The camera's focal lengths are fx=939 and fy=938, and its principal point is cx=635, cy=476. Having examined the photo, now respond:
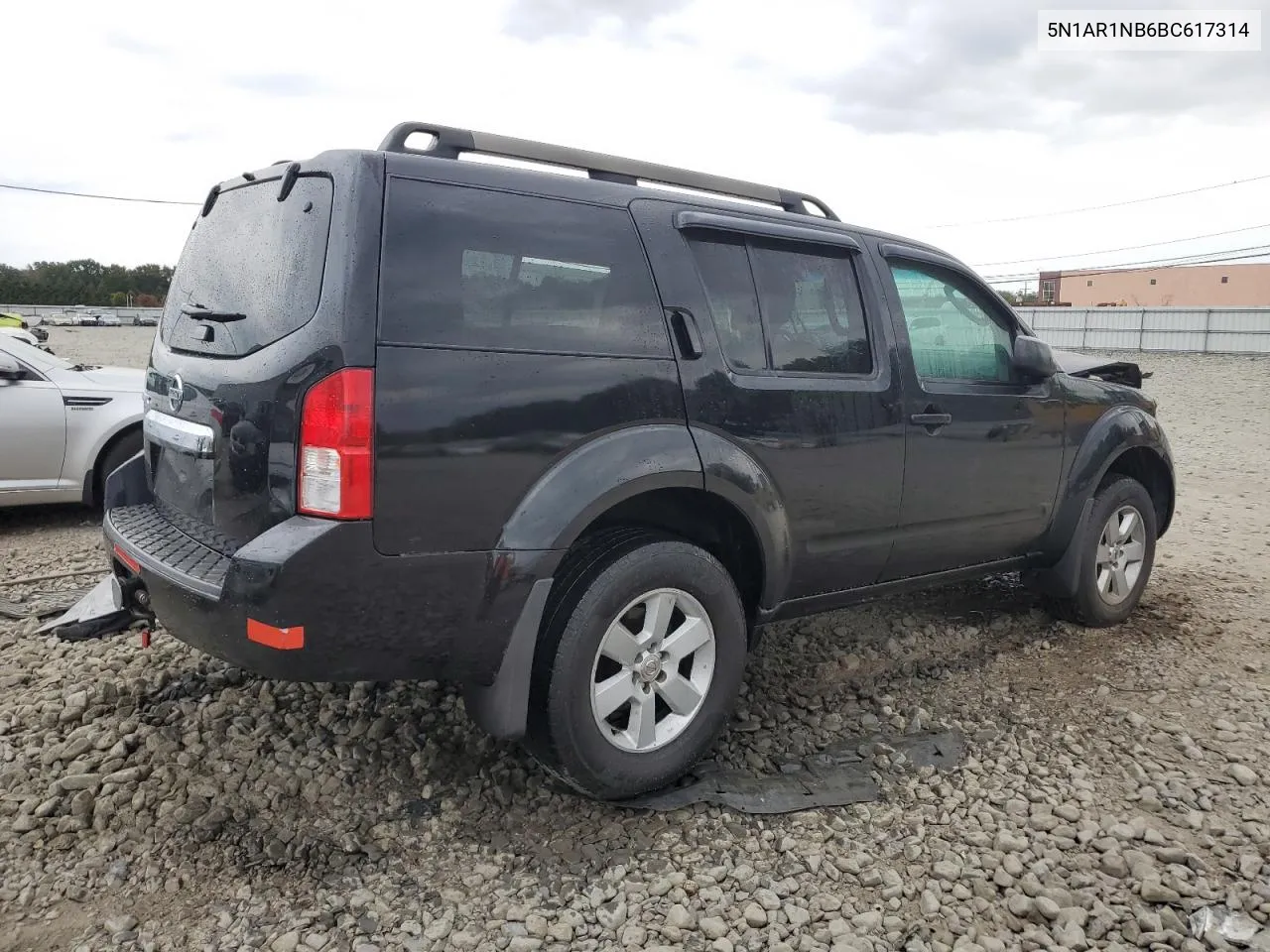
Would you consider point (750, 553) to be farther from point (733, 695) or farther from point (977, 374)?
point (977, 374)

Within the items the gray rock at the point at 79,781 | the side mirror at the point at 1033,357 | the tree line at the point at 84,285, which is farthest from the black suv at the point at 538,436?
the tree line at the point at 84,285

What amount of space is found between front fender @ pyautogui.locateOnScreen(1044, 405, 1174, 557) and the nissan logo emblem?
3.65 m

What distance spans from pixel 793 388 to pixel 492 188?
1229mm

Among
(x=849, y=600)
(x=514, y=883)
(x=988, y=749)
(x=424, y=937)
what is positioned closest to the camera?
(x=424, y=937)

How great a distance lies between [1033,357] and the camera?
401 centimetres

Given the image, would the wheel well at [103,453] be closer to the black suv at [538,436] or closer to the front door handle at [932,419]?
the black suv at [538,436]

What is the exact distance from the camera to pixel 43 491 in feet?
20.7

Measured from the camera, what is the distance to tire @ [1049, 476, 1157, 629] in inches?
177

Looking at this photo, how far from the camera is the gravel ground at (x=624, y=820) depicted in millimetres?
2449

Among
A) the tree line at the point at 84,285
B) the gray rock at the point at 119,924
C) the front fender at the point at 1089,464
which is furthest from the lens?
the tree line at the point at 84,285

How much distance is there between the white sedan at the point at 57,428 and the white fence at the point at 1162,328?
81.3 feet

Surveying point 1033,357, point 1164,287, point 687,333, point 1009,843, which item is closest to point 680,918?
point 1009,843

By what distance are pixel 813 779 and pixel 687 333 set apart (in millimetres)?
1574

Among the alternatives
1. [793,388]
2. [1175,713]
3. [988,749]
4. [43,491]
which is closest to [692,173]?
[793,388]
